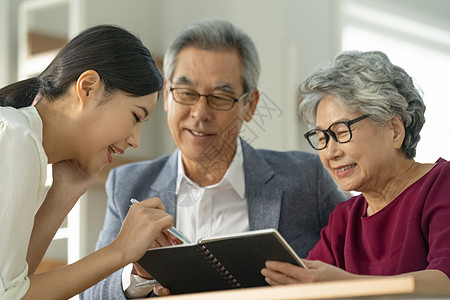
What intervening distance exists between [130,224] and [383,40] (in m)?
2.82

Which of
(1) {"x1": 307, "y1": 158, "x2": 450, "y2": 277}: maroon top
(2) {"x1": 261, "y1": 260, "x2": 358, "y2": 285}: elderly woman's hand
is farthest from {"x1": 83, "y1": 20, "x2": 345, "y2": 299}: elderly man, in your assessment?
(2) {"x1": 261, "y1": 260, "x2": 358, "y2": 285}: elderly woman's hand

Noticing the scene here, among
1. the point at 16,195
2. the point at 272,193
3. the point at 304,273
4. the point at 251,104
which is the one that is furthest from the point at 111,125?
the point at 251,104

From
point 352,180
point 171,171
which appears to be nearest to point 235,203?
point 171,171

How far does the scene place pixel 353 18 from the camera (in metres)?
3.80

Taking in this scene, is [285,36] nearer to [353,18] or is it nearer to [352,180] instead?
[353,18]

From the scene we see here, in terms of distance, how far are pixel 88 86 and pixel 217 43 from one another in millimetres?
871

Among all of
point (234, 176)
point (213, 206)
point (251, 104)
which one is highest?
point (251, 104)

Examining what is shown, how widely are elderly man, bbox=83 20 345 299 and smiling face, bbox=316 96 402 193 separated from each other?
1.53ft

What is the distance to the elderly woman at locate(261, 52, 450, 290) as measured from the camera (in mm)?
1562

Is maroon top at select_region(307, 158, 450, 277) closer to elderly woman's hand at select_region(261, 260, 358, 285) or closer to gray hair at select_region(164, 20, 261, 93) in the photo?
elderly woman's hand at select_region(261, 260, 358, 285)

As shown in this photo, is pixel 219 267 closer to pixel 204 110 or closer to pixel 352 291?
pixel 352 291

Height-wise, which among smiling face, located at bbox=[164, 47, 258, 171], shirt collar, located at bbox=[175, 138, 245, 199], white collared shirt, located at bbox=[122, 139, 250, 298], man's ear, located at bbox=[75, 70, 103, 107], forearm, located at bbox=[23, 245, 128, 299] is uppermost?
man's ear, located at bbox=[75, 70, 103, 107]

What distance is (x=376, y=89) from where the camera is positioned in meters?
1.65

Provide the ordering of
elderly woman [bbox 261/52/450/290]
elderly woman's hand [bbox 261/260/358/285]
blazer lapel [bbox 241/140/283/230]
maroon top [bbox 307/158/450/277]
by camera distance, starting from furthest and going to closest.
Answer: blazer lapel [bbox 241/140/283/230], elderly woman [bbox 261/52/450/290], maroon top [bbox 307/158/450/277], elderly woman's hand [bbox 261/260/358/285]
